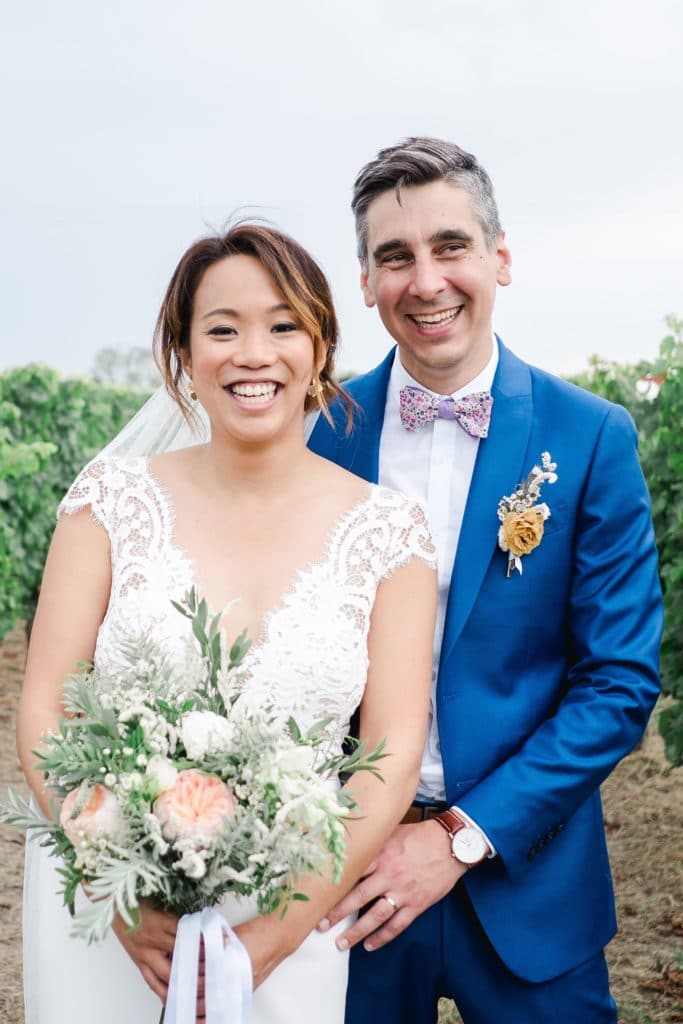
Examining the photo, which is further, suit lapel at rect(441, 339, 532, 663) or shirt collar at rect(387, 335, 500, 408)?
shirt collar at rect(387, 335, 500, 408)

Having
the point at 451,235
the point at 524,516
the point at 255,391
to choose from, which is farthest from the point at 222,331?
the point at 524,516

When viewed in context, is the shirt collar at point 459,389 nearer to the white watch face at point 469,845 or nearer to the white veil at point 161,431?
the white veil at point 161,431

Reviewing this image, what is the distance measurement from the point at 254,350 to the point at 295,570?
1.90ft

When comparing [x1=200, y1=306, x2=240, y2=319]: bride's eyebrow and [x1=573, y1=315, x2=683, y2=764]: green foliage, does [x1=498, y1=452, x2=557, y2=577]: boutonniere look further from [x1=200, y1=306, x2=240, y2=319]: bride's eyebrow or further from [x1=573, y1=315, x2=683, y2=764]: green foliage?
[x1=573, y1=315, x2=683, y2=764]: green foliage

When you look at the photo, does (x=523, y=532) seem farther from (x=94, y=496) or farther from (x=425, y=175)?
(x=94, y=496)

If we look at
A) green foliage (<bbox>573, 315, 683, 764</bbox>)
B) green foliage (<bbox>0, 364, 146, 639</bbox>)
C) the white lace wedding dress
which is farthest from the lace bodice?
green foliage (<bbox>0, 364, 146, 639</bbox>)

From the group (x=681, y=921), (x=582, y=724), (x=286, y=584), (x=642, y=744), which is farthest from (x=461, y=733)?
(x=642, y=744)

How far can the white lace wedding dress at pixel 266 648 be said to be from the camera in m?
2.89

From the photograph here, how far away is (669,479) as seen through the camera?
21.5 ft

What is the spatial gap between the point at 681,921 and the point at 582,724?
3.69m

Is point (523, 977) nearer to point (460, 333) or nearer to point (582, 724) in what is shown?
point (582, 724)

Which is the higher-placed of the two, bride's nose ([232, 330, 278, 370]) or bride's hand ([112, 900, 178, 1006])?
bride's nose ([232, 330, 278, 370])

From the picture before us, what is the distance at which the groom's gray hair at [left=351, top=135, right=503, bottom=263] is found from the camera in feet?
10.8

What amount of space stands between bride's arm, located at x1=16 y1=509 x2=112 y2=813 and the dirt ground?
3152mm
